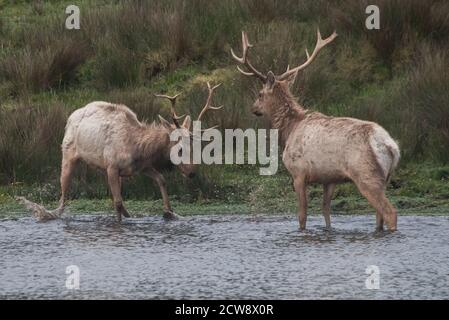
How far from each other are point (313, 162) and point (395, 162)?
0.88 metres

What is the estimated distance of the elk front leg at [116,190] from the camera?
44.4 ft

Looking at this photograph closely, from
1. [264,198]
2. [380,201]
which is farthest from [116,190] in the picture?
[380,201]

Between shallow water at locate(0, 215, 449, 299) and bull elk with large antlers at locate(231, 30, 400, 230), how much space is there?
39 centimetres

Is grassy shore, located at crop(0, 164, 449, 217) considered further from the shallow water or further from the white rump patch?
the white rump patch

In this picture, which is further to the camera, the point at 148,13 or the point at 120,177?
the point at 148,13

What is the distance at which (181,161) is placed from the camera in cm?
1388

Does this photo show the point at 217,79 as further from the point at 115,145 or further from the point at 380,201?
the point at 380,201

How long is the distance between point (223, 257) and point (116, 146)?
2.75 m

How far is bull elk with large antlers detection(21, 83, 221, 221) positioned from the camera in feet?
45.2
